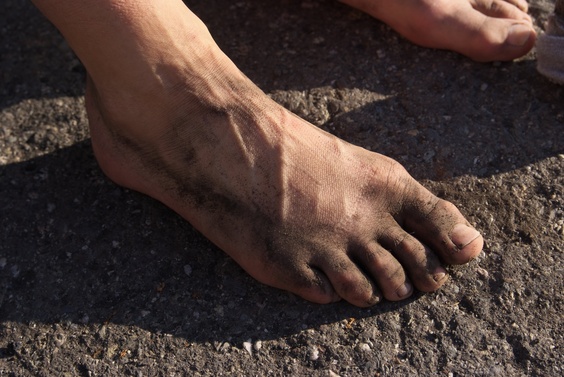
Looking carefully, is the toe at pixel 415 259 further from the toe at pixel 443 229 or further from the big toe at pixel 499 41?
the big toe at pixel 499 41

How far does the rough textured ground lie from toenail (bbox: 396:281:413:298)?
0.13ft

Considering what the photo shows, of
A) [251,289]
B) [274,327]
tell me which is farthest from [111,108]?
[274,327]

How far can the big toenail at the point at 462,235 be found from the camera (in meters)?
1.67

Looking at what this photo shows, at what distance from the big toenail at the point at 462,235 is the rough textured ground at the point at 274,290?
10 cm

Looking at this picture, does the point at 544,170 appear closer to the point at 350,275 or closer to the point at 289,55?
the point at 350,275

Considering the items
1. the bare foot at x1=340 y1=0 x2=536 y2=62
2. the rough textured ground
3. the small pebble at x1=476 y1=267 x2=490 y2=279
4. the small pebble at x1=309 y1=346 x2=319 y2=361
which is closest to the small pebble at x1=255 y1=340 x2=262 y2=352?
the rough textured ground

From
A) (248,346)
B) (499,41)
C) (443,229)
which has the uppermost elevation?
(499,41)

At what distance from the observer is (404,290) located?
1.66 meters

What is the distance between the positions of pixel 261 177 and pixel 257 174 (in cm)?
1

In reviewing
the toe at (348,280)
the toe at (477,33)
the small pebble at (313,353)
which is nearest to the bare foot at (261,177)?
the toe at (348,280)

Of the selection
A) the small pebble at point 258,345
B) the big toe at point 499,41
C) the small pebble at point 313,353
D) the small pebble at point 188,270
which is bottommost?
the small pebble at point 258,345

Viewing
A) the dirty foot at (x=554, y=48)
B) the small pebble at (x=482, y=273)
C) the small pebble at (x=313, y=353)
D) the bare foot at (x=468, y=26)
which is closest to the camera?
the small pebble at (x=313, y=353)

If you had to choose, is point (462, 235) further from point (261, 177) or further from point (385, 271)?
point (261, 177)

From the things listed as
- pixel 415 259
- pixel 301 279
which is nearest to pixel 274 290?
pixel 301 279
